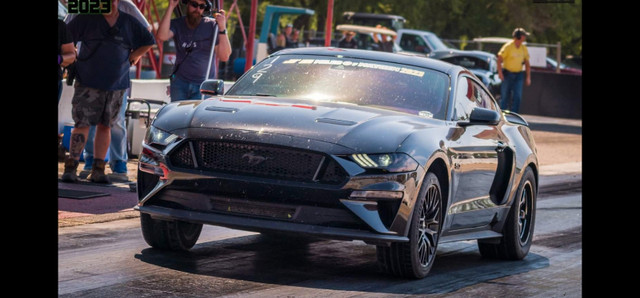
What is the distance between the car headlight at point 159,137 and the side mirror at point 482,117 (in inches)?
79.9

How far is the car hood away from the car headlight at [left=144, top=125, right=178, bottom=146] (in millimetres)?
32

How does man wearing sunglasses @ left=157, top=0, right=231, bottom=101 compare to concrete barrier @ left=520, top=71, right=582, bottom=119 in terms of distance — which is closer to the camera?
man wearing sunglasses @ left=157, top=0, right=231, bottom=101

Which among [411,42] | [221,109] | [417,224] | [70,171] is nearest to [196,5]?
[70,171]

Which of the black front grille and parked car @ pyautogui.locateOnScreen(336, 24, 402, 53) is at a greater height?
parked car @ pyautogui.locateOnScreen(336, 24, 402, 53)

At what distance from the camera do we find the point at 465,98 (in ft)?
29.3

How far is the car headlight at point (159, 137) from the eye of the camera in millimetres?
7434

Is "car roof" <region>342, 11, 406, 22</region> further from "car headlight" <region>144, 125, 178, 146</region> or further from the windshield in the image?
"car headlight" <region>144, 125, 178, 146</region>

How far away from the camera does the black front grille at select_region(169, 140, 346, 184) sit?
7.09m

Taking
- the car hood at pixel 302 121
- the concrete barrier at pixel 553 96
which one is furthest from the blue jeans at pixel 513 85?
the car hood at pixel 302 121

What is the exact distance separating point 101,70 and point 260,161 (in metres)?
5.18

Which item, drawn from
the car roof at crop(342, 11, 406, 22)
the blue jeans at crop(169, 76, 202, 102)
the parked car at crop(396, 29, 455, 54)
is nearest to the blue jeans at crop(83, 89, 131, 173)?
the blue jeans at crop(169, 76, 202, 102)

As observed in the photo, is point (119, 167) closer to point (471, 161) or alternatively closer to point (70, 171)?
point (70, 171)
